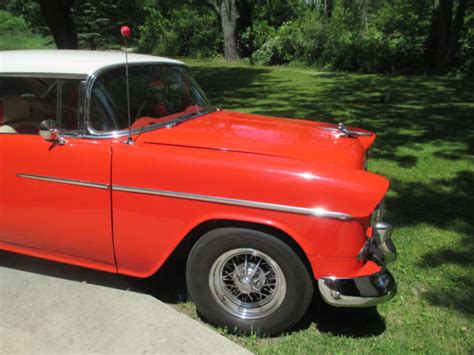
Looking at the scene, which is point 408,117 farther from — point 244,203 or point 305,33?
point 305,33

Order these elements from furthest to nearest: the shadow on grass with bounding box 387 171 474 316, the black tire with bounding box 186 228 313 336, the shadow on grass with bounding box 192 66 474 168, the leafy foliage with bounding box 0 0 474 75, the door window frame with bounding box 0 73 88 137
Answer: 1. the leafy foliage with bounding box 0 0 474 75
2. the shadow on grass with bounding box 192 66 474 168
3. the shadow on grass with bounding box 387 171 474 316
4. the door window frame with bounding box 0 73 88 137
5. the black tire with bounding box 186 228 313 336

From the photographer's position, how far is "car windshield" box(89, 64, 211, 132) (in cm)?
298

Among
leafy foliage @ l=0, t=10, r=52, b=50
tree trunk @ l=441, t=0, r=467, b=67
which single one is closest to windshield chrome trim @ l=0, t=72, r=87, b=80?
tree trunk @ l=441, t=0, r=467, b=67

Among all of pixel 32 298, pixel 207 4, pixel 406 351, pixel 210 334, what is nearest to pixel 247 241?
pixel 210 334

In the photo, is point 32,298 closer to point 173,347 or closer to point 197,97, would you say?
point 173,347

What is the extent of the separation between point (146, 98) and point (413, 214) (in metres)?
2.96

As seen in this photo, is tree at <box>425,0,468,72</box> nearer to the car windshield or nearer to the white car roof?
the car windshield

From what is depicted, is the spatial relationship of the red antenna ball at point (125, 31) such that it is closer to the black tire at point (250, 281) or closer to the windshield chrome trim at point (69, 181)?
the windshield chrome trim at point (69, 181)

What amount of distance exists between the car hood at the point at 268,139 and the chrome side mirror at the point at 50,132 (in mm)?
542

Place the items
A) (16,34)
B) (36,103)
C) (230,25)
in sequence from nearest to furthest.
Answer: (36,103)
(230,25)
(16,34)

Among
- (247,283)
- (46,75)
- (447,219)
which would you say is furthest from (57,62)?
(447,219)

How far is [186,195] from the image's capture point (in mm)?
2693

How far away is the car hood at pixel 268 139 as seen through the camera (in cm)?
284

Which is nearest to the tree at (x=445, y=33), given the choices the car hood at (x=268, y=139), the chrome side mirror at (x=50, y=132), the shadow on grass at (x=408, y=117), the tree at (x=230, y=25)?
the shadow on grass at (x=408, y=117)
